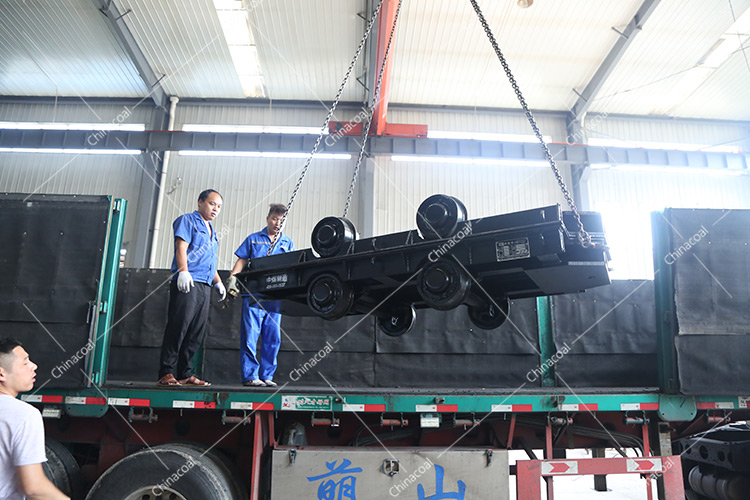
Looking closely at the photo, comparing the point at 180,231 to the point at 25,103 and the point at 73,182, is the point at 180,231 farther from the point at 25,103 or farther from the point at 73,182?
the point at 25,103

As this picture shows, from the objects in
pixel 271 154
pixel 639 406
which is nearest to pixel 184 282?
pixel 639 406

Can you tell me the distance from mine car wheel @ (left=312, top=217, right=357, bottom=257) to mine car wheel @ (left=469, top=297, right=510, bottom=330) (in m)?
1.15

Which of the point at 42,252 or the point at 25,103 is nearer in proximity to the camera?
the point at 42,252

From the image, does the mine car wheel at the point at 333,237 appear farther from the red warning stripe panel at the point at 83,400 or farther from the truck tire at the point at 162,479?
the red warning stripe panel at the point at 83,400

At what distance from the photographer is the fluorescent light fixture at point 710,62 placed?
422 inches

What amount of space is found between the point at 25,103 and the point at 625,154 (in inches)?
593

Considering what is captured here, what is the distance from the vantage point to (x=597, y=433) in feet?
11.4

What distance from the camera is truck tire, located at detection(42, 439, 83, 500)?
3283 millimetres

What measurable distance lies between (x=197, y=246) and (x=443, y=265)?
229 centimetres

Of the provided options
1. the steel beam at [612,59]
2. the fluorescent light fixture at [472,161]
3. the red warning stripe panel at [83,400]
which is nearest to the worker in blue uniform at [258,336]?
the red warning stripe panel at [83,400]

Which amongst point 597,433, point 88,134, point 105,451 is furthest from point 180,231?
point 88,134

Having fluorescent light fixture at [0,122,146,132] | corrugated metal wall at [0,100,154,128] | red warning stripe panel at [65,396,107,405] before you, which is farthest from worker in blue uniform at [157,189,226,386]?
corrugated metal wall at [0,100,154,128]

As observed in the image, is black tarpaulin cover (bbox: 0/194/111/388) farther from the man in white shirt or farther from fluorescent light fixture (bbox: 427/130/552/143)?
fluorescent light fixture (bbox: 427/130/552/143)

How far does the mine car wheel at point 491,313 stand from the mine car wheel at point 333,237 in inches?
45.1
